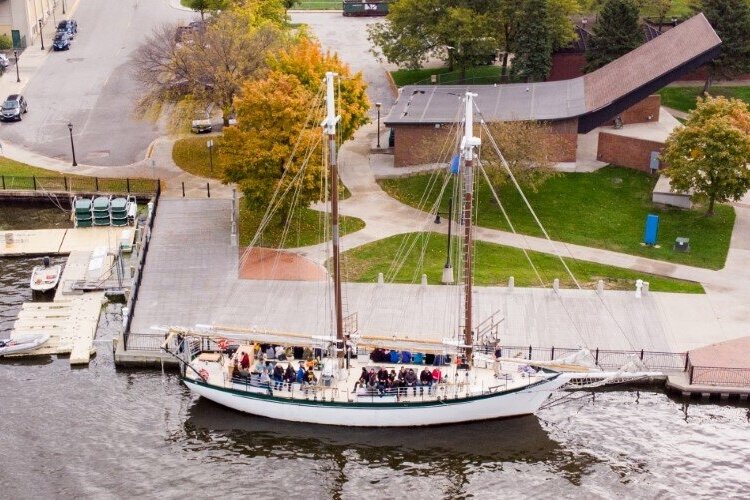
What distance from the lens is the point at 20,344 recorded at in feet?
184

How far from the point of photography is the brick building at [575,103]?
2987 inches

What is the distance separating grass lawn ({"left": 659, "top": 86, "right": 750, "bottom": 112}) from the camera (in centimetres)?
8912

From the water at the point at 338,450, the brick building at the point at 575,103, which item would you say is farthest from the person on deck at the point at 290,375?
the brick building at the point at 575,103

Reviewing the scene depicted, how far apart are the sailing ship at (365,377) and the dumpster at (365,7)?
2771 inches

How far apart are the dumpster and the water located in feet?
242

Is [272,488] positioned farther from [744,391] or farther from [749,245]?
[749,245]

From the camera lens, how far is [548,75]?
92.5m

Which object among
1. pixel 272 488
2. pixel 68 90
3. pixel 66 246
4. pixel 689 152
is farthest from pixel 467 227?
pixel 68 90

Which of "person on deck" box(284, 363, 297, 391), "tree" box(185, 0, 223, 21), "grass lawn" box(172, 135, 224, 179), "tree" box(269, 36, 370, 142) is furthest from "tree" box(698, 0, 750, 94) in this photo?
"person on deck" box(284, 363, 297, 391)

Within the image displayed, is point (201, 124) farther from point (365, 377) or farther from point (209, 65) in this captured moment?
point (365, 377)

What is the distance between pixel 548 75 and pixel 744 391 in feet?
148

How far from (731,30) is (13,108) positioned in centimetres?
5546

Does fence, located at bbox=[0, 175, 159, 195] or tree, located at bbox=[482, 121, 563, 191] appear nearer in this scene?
tree, located at bbox=[482, 121, 563, 191]

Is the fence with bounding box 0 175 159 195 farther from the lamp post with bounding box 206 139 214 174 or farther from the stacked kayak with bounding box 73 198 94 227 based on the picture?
the lamp post with bounding box 206 139 214 174
